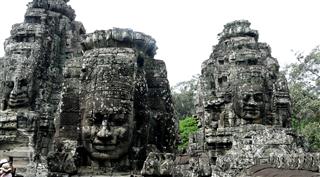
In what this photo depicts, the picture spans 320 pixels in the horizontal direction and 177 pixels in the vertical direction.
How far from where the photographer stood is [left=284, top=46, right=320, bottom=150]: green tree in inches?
869

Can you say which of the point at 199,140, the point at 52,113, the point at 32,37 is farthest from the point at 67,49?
the point at 199,140

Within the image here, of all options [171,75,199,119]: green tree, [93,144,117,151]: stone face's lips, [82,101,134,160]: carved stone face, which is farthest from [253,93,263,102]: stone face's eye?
[171,75,199,119]: green tree

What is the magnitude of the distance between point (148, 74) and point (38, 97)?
792 centimetres

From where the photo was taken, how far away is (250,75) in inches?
492

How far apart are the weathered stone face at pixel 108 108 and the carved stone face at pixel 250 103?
7.08 metres

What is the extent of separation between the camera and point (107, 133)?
Answer: 553 cm

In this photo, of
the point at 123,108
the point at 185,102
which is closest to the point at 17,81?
the point at 123,108

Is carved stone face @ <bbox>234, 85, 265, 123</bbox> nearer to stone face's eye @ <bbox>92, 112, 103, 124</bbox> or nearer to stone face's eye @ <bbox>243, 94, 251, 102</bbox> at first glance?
stone face's eye @ <bbox>243, 94, 251, 102</bbox>

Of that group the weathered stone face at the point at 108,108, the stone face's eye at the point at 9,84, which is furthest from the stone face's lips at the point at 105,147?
the stone face's eye at the point at 9,84

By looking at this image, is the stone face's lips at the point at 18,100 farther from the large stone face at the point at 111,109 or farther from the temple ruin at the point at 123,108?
the large stone face at the point at 111,109

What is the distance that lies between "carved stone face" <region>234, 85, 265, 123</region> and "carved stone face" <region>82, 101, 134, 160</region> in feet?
23.8

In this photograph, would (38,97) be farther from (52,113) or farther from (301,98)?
(301,98)

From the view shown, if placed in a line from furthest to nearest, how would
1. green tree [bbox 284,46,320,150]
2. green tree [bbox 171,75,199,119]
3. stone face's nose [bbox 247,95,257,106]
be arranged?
green tree [bbox 171,75,199,119] → green tree [bbox 284,46,320,150] → stone face's nose [bbox 247,95,257,106]

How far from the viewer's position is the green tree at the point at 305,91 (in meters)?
22.1
